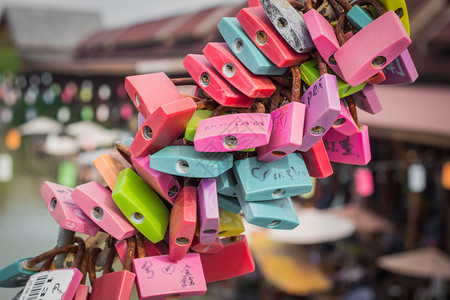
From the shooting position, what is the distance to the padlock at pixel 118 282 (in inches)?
16.1

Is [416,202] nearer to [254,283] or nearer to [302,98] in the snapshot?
[254,283]

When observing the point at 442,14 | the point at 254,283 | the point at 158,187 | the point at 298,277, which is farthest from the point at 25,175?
the point at 158,187

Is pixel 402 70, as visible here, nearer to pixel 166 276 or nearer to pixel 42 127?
pixel 166 276

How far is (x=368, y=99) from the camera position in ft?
1.51

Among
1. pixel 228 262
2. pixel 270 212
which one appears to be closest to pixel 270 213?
pixel 270 212

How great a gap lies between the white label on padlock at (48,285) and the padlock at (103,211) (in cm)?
5

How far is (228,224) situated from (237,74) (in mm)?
134

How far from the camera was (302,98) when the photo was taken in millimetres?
413

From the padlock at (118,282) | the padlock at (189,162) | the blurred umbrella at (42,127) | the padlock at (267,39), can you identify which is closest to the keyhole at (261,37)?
the padlock at (267,39)

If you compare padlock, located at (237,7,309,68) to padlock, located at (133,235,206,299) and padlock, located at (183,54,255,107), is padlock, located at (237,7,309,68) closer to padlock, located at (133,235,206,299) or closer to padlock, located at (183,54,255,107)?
padlock, located at (183,54,255,107)

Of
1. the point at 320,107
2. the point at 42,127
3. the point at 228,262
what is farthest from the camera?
the point at 42,127

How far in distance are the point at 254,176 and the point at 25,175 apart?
6.45 metres

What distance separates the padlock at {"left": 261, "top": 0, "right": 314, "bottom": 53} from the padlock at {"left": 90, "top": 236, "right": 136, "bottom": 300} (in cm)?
22

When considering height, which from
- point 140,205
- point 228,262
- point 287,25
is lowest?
point 228,262
